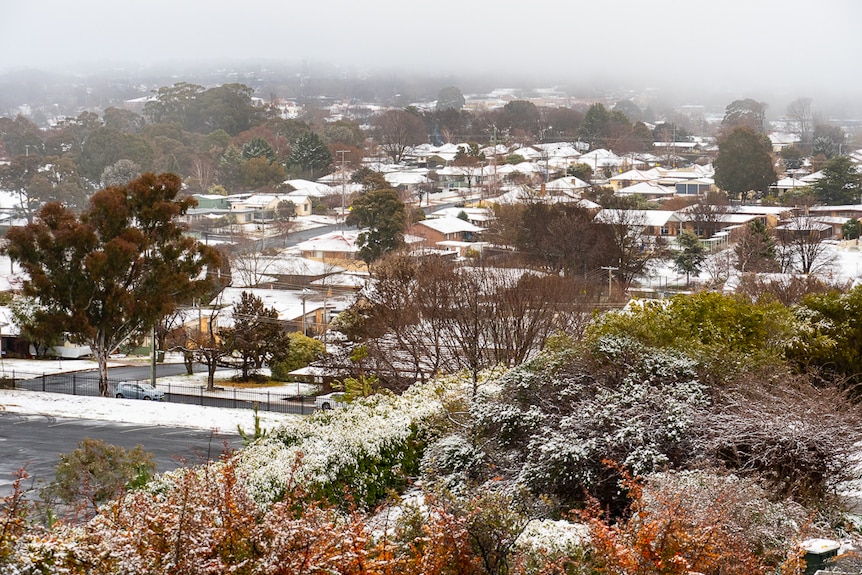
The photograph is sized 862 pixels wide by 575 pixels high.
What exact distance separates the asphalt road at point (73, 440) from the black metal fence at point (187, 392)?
16.2ft

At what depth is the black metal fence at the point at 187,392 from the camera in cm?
2314

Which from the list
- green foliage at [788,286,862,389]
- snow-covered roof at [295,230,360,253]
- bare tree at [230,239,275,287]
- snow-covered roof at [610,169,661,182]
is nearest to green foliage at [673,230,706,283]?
snow-covered roof at [295,230,360,253]

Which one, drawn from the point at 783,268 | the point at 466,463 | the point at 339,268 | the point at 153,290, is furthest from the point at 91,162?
the point at 466,463

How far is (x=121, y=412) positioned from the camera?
717 inches

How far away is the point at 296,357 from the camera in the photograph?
28.1 m

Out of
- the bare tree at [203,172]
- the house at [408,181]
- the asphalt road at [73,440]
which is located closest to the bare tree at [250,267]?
the asphalt road at [73,440]

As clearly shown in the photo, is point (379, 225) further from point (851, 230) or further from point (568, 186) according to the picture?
point (568, 186)

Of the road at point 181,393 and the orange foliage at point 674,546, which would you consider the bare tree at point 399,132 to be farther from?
the orange foliage at point 674,546

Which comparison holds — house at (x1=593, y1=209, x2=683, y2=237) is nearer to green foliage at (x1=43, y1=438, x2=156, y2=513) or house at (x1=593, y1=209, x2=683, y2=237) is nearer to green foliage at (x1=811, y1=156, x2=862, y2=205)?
green foliage at (x1=811, y1=156, x2=862, y2=205)

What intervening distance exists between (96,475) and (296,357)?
1744cm

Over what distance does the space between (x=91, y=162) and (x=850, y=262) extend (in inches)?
2242

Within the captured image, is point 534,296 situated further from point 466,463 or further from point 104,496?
point 104,496

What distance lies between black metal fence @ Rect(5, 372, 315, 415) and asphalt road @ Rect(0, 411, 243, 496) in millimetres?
4950

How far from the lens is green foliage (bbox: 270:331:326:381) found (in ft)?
91.9
